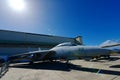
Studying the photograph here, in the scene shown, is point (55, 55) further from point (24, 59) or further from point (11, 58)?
point (11, 58)

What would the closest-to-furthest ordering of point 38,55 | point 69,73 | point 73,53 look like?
1. point 69,73
2. point 73,53
3. point 38,55

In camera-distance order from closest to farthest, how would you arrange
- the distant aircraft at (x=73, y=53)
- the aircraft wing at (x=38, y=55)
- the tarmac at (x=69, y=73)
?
the tarmac at (x=69, y=73) → the distant aircraft at (x=73, y=53) → the aircraft wing at (x=38, y=55)

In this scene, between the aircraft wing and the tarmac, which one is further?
the aircraft wing

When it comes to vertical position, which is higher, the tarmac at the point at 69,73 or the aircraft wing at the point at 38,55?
the aircraft wing at the point at 38,55

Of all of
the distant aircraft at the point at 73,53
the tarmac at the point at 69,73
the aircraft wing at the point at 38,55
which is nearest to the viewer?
the tarmac at the point at 69,73

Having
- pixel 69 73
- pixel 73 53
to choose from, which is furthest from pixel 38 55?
pixel 69 73

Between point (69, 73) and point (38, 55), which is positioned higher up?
point (38, 55)

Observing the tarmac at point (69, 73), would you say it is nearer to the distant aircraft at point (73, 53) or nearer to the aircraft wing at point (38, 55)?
the distant aircraft at point (73, 53)

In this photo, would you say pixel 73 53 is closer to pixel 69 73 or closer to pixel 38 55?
pixel 69 73

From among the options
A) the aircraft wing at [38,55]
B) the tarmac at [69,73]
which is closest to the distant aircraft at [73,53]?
the aircraft wing at [38,55]

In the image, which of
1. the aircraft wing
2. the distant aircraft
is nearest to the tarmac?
the distant aircraft

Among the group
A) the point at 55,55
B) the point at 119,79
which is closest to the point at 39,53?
the point at 55,55

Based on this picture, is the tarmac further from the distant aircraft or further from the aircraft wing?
the aircraft wing

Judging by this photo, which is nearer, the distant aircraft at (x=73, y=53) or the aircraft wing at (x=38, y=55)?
the distant aircraft at (x=73, y=53)
